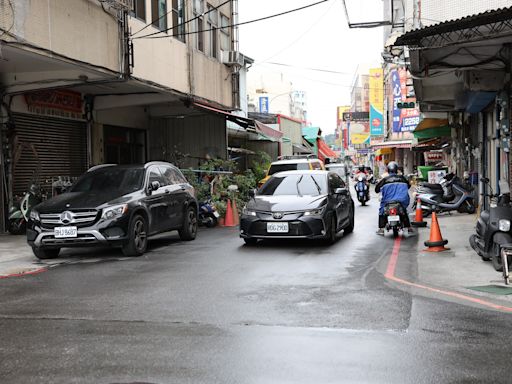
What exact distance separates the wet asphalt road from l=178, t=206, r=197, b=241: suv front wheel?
3.40m

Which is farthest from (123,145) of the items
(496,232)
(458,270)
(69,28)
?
(496,232)

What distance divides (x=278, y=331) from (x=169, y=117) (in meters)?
18.5

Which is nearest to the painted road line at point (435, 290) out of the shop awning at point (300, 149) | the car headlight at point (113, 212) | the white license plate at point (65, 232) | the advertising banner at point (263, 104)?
the car headlight at point (113, 212)

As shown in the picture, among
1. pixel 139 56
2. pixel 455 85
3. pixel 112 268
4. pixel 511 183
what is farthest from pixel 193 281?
pixel 455 85

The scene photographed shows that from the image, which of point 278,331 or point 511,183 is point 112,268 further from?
point 511,183

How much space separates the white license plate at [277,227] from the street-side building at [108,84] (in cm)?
590

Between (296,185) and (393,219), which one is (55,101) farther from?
(393,219)

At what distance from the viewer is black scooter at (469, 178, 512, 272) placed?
8.11 m

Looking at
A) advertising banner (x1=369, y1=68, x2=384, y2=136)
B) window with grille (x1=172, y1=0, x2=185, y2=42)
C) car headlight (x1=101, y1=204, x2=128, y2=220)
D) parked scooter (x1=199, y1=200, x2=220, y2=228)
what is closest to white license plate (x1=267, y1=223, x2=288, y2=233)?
car headlight (x1=101, y1=204, x2=128, y2=220)

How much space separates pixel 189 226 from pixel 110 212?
3098 millimetres

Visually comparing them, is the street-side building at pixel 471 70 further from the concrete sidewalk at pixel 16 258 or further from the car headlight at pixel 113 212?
the concrete sidewalk at pixel 16 258

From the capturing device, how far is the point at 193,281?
782cm

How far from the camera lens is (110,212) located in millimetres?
9781

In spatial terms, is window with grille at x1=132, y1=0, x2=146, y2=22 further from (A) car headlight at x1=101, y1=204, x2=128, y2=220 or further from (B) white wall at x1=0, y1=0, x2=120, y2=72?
(A) car headlight at x1=101, y1=204, x2=128, y2=220
